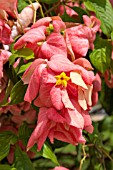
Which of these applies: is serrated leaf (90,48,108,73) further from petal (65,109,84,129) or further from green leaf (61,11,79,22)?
petal (65,109,84,129)

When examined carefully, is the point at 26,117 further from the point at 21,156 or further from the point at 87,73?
the point at 87,73

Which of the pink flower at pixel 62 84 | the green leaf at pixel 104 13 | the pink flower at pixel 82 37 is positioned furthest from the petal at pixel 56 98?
the green leaf at pixel 104 13

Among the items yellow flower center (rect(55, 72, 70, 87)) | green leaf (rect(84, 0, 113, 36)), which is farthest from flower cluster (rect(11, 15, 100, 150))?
green leaf (rect(84, 0, 113, 36))

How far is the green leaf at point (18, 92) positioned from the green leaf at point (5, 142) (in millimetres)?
82

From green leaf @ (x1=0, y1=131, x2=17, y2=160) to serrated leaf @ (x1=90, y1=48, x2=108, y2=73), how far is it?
191 millimetres

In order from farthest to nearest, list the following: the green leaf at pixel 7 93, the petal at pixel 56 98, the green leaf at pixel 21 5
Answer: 1. the green leaf at pixel 21 5
2. the green leaf at pixel 7 93
3. the petal at pixel 56 98

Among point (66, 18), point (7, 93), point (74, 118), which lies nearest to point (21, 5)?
point (66, 18)

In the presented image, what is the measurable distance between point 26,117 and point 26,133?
0.46 ft

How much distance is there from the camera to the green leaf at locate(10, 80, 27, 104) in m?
0.85

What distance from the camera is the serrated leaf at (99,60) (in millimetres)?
949

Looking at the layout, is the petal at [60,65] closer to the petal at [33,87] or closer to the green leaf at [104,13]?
the petal at [33,87]

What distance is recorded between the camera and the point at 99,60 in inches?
37.4

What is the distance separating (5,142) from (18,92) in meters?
0.10

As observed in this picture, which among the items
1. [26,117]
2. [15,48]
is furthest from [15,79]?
[26,117]
